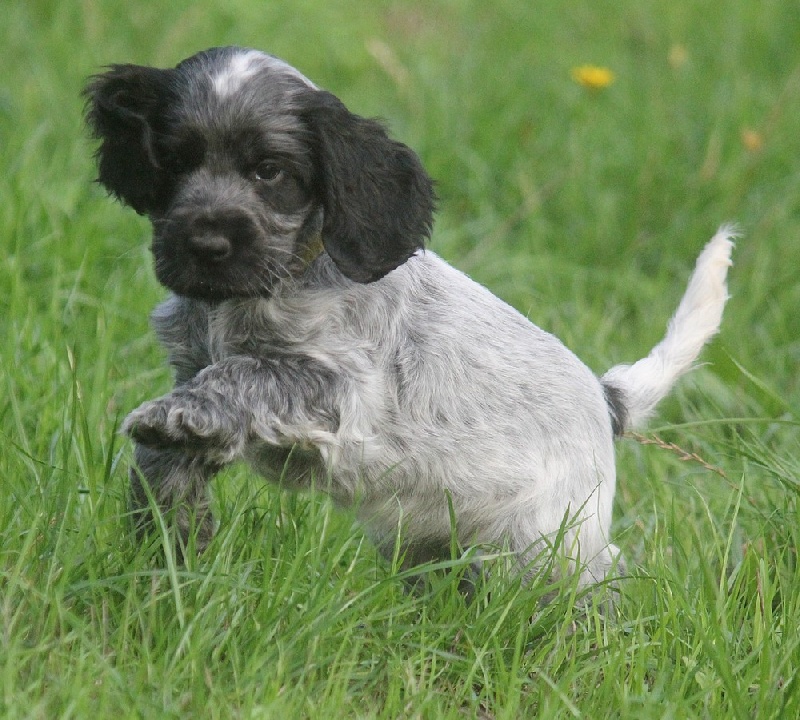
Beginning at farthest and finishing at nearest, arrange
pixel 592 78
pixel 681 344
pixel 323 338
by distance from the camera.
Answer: pixel 592 78 → pixel 681 344 → pixel 323 338

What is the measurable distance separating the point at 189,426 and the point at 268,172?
0.70 metres

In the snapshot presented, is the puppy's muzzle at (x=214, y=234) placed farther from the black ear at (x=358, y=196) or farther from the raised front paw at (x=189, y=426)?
the raised front paw at (x=189, y=426)

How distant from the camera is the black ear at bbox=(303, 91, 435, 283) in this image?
135 inches

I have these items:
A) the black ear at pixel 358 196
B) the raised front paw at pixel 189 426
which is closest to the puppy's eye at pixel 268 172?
the black ear at pixel 358 196

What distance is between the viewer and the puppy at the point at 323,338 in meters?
3.33

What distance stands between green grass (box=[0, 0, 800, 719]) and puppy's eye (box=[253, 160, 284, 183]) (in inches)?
31.1

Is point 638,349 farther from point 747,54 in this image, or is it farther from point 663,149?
point 747,54

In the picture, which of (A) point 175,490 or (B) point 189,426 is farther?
(A) point 175,490

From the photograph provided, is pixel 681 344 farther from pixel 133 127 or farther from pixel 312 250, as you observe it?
pixel 133 127

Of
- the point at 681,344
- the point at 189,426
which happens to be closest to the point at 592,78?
the point at 681,344

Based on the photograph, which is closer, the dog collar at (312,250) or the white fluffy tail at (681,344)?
the dog collar at (312,250)

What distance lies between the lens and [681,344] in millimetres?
4258

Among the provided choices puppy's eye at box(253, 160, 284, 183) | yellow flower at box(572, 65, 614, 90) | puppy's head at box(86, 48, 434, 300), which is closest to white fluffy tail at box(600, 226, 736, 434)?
puppy's head at box(86, 48, 434, 300)

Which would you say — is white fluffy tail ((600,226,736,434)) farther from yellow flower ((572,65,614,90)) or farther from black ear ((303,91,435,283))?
yellow flower ((572,65,614,90))
